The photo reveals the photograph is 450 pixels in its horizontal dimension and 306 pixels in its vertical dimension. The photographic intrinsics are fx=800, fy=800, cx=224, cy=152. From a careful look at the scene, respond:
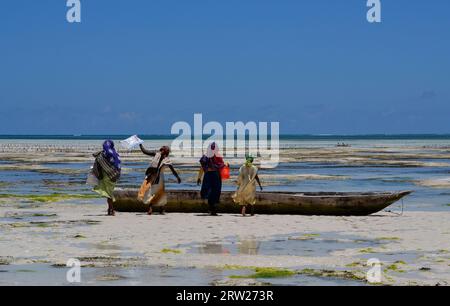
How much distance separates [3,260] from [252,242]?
441cm

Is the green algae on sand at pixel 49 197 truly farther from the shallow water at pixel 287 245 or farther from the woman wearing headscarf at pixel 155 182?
the shallow water at pixel 287 245

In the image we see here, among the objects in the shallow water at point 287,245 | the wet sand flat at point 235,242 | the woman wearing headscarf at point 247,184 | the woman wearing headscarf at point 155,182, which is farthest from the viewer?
the woman wearing headscarf at point 155,182

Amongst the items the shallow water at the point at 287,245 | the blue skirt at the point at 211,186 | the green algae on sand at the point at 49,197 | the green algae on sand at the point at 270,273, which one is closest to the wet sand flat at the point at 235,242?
the shallow water at the point at 287,245

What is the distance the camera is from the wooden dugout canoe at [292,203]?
19.0 m

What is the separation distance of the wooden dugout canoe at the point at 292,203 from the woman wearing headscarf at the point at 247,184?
0.42 metres

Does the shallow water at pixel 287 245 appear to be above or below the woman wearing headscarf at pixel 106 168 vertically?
below

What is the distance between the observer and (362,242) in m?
14.4

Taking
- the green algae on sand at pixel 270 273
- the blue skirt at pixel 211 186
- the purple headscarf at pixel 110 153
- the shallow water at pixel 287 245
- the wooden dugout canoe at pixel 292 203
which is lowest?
the green algae on sand at pixel 270 273

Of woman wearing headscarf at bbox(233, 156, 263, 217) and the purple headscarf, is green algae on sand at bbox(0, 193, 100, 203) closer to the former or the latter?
the purple headscarf

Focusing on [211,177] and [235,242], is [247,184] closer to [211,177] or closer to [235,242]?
[211,177]

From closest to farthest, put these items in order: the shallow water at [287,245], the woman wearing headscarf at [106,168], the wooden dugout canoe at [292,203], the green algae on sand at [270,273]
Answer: the green algae on sand at [270,273] → the shallow water at [287,245] → the woman wearing headscarf at [106,168] → the wooden dugout canoe at [292,203]

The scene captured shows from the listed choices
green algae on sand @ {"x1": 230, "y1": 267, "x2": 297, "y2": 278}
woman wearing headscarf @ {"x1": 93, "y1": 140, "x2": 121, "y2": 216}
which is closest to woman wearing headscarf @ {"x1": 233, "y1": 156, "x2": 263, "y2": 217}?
woman wearing headscarf @ {"x1": 93, "y1": 140, "x2": 121, "y2": 216}

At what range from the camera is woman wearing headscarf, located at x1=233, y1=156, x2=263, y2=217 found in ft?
61.5

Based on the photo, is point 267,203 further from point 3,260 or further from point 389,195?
point 3,260
